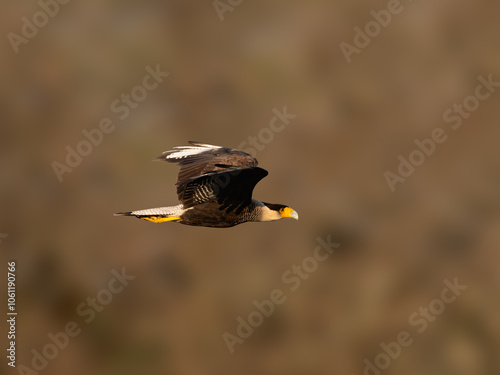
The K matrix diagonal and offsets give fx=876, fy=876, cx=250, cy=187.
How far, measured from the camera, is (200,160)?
12125 mm

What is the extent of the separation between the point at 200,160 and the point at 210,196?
554 millimetres

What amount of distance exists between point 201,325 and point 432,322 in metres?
9.72

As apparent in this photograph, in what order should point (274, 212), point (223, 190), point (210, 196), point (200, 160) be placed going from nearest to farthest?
point (223, 190)
point (210, 196)
point (200, 160)
point (274, 212)

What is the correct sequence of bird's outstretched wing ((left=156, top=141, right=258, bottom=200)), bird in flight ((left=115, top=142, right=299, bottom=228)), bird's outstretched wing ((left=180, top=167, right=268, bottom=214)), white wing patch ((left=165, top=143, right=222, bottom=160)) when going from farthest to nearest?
white wing patch ((left=165, top=143, right=222, bottom=160)), bird's outstretched wing ((left=156, top=141, right=258, bottom=200)), bird in flight ((left=115, top=142, right=299, bottom=228)), bird's outstretched wing ((left=180, top=167, right=268, bottom=214))

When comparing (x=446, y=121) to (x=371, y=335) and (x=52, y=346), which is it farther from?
(x=52, y=346)

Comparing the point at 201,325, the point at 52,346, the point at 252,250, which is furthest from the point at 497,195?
the point at 52,346

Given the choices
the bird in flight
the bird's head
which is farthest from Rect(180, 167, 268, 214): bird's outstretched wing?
the bird's head

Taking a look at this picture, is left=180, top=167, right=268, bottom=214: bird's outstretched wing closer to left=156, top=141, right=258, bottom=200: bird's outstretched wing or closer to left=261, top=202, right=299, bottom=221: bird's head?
left=156, top=141, right=258, bottom=200: bird's outstretched wing

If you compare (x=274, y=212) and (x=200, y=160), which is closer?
(x=200, y=160)

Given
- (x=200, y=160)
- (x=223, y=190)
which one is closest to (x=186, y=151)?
(x=200, y=160)

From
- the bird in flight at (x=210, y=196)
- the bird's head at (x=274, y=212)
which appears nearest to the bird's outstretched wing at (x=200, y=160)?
the bird in flight at (x=210, y=196)

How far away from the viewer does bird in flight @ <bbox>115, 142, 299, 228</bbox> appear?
11.8 metres

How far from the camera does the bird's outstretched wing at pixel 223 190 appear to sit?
37.7 feet

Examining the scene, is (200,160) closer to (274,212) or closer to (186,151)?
(186,151)
